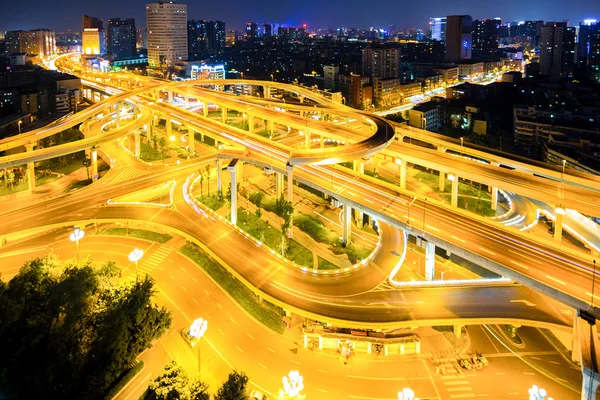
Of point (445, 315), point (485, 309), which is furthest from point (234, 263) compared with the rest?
point (485, 309)

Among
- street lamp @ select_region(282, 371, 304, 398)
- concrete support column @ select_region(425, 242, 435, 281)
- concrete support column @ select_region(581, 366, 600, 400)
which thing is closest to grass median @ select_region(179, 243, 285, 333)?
street lamp @ select_region(282, 371, 304, 398)

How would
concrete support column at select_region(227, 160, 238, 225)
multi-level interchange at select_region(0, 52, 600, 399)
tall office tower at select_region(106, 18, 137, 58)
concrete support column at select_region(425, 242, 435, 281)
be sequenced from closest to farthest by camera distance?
multi-level interchange at select_region(0, 52, 600, 399) < concrete support column at select_region(425, 242, 435, 281) < concrete support column at select_region(227, 160, 238, 225) < tall office tower at select_region(106, 18, 137, 58)

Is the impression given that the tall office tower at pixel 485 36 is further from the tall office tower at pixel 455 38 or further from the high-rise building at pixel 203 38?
the high-rise building at pixel 203 38

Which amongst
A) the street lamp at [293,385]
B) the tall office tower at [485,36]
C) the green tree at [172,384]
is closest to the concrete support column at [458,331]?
the street lamp at [293,385]

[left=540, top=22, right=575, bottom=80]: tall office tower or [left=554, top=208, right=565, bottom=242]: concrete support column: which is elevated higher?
[left=540, top=22, right=575, bottom=80]: tall office tower

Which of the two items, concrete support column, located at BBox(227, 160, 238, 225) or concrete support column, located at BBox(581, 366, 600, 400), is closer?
concrete support column, located at BBox(581, 366, 600, 400)

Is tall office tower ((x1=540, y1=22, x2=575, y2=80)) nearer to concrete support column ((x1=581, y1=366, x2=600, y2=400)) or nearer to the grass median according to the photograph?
the grass median

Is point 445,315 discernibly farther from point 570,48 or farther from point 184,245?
point 570,48
